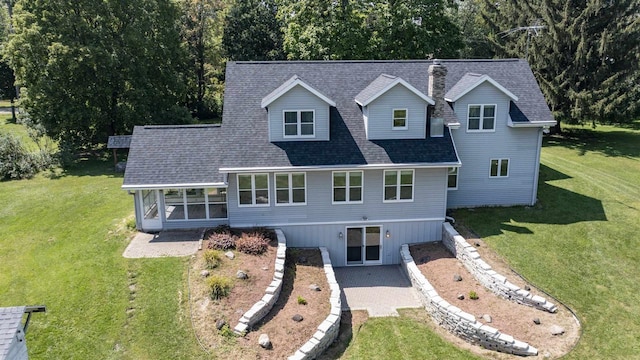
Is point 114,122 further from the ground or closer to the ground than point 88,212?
further from the ground

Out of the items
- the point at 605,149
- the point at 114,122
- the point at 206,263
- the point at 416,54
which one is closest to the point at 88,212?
the point at 206,263

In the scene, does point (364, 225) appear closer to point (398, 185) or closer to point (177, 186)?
point (398, 185)

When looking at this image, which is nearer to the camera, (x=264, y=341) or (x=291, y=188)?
(x=264, y=341)

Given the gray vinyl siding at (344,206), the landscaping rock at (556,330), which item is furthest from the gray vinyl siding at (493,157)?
the landscaping rock at (556,330)

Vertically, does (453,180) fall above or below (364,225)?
above

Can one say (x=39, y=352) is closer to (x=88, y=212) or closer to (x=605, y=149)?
(x=88, y=212)

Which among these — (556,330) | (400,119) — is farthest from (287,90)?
(556,330)

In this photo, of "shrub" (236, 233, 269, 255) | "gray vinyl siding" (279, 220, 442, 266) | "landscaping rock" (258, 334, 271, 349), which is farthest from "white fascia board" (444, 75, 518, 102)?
"landscaping rock" (258, 334, 271, 349)
